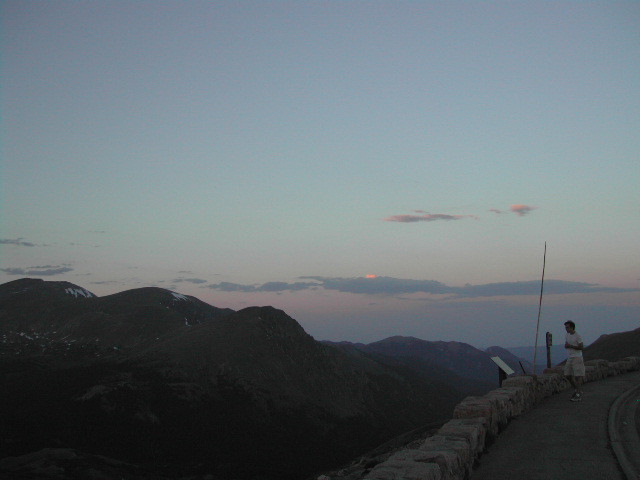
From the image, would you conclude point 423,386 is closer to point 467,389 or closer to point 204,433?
point 467,389

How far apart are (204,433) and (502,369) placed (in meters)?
66.5

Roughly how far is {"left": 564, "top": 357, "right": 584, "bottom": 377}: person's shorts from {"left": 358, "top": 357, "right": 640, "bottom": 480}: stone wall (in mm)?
919

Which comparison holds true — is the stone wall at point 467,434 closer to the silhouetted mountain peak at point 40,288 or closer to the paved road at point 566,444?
the paved road at point 566,444

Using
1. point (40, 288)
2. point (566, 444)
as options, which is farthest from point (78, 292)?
point (566, 444)

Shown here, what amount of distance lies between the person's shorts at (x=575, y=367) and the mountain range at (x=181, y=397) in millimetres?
33504

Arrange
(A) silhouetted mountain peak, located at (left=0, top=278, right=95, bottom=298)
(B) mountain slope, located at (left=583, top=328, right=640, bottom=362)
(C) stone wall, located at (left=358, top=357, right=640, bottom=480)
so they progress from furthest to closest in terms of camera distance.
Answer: (A) silhouetted mountain peak, located at (left=0, top=278, right=95, bottom=298) → (B) mountain slope, located at (left=583, top=328, right=640, bottom=362) → (C) stone wall, located at (left=358, top=357, right=640, bottom=480)

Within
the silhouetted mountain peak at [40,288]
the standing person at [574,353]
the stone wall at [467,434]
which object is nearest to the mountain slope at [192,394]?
the silhouetted mountain peak at [40,288]

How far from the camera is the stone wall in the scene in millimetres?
6633

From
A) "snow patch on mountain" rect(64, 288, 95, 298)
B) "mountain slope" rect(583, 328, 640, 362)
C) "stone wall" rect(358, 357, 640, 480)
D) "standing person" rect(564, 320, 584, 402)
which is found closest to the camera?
"stone wall" rect(358, 357, 640, 480)

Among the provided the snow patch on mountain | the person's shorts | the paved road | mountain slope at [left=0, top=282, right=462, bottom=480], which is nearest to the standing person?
the person's shorts

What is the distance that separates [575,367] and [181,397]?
236 ft

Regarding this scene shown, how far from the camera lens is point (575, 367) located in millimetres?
14586

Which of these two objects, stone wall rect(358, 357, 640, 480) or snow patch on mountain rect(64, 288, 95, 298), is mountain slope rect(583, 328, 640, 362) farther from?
snow patch on mountain rect(64, 288, 95, 298)

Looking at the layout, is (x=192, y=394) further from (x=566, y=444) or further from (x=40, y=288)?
(x=40, y=288)
